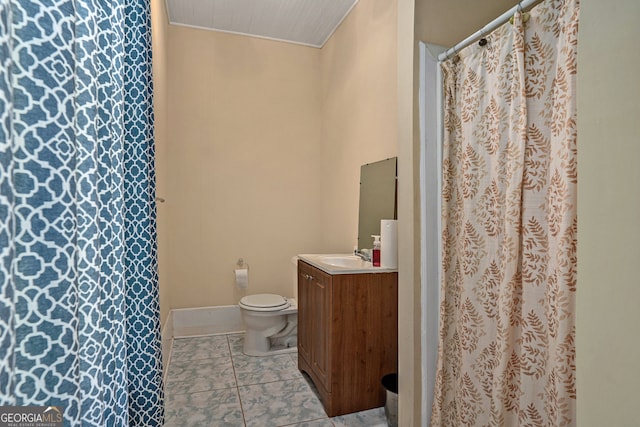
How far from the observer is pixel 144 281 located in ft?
3.99

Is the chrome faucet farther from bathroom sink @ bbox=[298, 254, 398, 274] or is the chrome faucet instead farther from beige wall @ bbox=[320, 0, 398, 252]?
beige wall @ bbox=[320, 0, 398, 252]

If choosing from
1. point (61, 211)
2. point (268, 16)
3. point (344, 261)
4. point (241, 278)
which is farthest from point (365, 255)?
point (268, 16)

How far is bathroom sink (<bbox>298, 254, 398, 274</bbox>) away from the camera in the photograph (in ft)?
7.17

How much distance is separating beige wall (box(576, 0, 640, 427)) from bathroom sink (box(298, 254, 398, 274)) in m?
1.40

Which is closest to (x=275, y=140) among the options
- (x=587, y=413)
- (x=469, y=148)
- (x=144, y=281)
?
(x=469, y=148)

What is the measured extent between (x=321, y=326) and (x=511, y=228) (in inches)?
53.4

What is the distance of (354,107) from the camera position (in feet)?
10.5

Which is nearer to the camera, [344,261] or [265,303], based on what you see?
[344,261]

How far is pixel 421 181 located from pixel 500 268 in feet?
1.83

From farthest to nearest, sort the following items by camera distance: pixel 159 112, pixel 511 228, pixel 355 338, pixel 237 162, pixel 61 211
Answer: pixel 237 162, pixel 159 112, pixel 355 338, pixel 511 228, pixel 61 211

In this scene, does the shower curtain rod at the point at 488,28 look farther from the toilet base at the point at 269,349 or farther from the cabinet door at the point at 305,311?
the toilet base at the point at 269,349

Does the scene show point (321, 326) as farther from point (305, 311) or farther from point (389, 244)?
point (389, 244)

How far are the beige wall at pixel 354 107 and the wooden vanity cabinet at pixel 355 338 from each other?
36.2 inches

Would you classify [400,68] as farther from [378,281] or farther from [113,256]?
[113,256]
